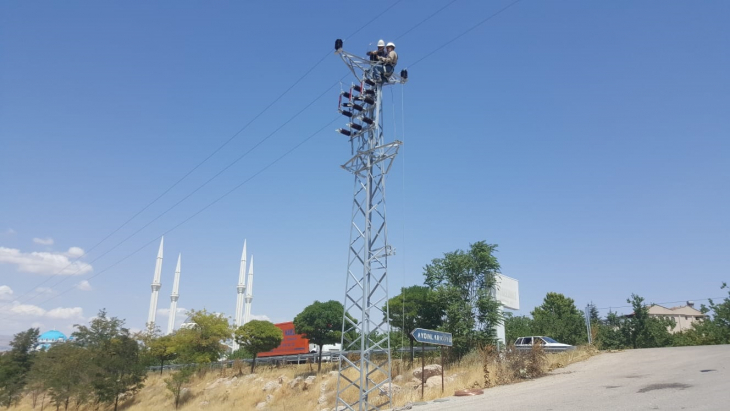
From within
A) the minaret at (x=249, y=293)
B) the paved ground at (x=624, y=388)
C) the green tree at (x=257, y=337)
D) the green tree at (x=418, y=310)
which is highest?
the minaret at (x=249, y=293)

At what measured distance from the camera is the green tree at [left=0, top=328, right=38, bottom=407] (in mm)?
48594

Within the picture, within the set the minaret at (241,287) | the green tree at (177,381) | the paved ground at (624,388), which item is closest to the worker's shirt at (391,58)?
the paved ground at (624,388)

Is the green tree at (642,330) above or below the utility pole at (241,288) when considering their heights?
below

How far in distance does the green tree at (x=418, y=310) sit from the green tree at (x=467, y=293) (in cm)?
50

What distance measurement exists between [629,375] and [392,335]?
26.2 m

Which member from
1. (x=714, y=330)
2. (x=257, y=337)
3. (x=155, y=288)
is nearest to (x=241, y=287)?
(x=155, y=288)

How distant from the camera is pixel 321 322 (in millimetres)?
37375

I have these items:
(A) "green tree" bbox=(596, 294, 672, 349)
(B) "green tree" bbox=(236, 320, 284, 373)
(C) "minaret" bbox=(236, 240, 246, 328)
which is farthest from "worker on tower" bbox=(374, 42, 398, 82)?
(C) "minaret" bbox=(236, 240, 246, 328)

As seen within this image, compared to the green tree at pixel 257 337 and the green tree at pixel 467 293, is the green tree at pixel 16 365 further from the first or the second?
the green tree at pixel 467 293

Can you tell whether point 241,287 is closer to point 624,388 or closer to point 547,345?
point 547,345

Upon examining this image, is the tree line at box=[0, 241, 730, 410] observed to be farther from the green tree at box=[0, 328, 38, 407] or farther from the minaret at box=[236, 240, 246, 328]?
the minaret at box=[236, 240, 246, 328]

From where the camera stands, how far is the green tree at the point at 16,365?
4859cm

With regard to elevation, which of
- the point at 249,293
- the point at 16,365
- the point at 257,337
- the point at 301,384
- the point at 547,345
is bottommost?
the point at 16,365

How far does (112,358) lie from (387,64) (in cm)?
3225
